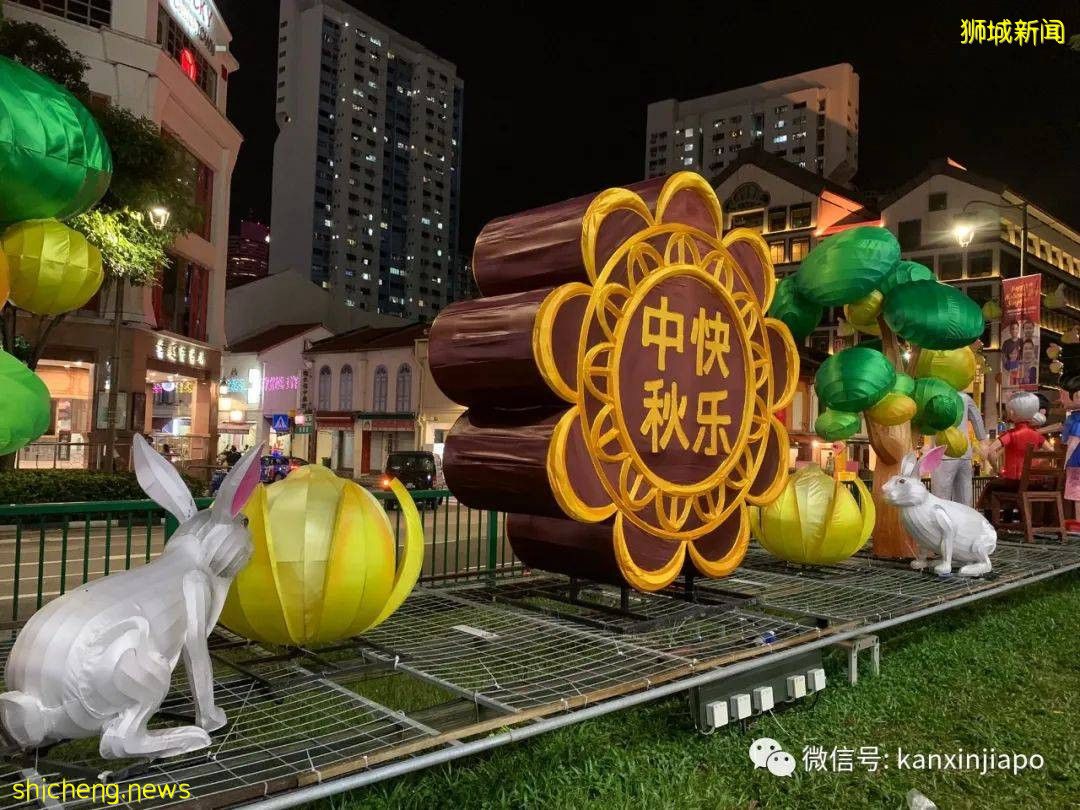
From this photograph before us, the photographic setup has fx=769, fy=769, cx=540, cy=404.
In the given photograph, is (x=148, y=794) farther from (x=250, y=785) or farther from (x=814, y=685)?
(x=814, y=685)

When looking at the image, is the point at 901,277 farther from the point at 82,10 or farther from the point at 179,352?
the point at 82,10

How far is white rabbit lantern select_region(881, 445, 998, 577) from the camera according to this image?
19.8ft

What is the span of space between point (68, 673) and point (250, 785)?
643 millimetres

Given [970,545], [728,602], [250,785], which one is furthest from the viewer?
[970,545]

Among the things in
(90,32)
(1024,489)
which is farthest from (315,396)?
(1024,489)

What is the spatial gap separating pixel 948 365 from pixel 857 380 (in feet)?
5.66

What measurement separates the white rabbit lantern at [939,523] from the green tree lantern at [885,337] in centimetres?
84

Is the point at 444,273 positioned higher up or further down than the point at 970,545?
higher up

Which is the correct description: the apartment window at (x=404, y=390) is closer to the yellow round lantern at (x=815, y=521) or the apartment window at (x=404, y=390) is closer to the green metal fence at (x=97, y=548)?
the green metal fence at (x=97, y=548)

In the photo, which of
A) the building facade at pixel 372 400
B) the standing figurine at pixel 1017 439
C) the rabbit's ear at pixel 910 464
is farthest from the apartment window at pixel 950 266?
the rabbit's ear at pixel 910 464

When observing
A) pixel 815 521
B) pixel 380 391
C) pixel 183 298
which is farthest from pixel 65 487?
pixel 380 391

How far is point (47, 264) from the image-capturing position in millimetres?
3236

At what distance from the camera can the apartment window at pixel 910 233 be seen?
126 feet

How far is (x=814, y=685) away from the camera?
4289 mm
